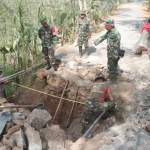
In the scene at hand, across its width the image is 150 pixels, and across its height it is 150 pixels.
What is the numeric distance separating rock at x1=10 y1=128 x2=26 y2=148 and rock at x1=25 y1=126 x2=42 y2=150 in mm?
163

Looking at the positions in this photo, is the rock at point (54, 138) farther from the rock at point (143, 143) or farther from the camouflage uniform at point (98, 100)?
the rock at point (143, 143)

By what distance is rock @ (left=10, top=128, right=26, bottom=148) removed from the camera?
397 centimetres

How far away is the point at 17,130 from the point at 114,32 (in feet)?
11.3

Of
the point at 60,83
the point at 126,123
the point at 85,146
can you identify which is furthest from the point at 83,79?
the point at 85,146

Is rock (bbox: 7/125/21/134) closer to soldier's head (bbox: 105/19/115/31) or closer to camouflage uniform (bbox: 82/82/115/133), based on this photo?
camouflage uniform (bbox: 82/82/115/133)

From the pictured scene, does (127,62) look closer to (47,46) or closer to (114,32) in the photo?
(114,32)

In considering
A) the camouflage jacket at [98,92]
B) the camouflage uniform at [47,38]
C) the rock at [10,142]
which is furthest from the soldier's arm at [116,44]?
the rock at [10,142]

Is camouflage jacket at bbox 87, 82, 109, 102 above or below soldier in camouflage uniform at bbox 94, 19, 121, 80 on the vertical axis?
below

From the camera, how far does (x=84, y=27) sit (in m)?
7.66

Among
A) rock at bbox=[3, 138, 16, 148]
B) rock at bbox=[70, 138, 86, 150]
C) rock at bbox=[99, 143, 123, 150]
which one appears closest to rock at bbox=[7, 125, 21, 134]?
rock at bbox=[3, 138, 16, 148]

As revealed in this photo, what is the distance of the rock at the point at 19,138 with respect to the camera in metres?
3.97

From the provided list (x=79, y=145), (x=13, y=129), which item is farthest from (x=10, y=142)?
(x=79, y=145)

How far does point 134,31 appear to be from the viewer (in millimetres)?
13359

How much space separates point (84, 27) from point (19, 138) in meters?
4.80
